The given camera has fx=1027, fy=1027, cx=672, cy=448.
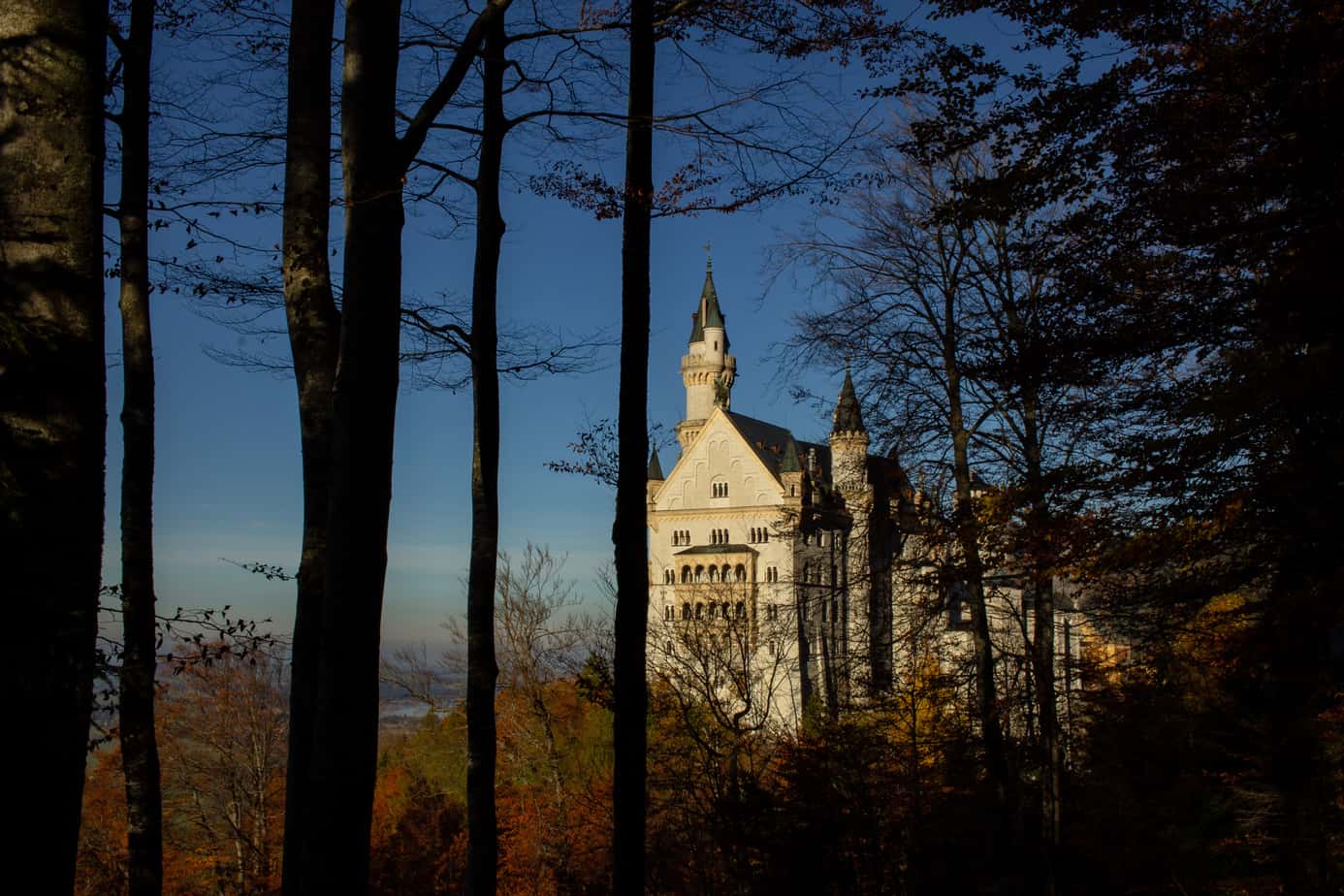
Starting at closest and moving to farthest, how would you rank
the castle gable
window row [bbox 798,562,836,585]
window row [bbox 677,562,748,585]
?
1. window row [bbox 798,562,836,585]
2. window row [bbox 677,562,748,585]
3. the castle gable

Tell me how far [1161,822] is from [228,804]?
2383cm

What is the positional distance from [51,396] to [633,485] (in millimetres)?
4314

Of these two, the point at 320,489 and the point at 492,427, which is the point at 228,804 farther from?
the point at 320,489

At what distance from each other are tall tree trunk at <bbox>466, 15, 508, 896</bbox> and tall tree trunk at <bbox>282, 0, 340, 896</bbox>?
2.15 metres

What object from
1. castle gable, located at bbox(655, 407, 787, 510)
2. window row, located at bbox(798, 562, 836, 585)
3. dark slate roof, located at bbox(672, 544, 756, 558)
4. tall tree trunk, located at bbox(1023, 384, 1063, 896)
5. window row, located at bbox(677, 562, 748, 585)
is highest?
castle gable, located at bbox(655, 407, 787, 510)

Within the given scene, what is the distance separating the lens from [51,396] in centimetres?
332

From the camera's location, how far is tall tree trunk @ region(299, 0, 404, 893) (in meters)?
5.23

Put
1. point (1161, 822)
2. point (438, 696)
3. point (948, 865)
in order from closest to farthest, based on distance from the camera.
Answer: point (948, 865)
point (1161, 822)
point (438, 696)

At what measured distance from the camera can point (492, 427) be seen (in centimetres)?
993

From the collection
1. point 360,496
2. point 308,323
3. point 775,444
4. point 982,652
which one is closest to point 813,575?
point 982,652

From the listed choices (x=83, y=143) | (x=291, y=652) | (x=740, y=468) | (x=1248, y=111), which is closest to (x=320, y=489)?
(x=291, y=652)

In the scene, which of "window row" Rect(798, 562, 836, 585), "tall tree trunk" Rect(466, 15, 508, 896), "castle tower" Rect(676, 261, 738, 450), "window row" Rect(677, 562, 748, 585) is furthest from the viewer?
"castle tower" Rect(676, 261, 738, 450)

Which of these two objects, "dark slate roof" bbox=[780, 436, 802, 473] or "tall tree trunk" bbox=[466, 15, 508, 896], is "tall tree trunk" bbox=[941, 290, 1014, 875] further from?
"dark slate roof" bbox=[780, 436, 802, 473]

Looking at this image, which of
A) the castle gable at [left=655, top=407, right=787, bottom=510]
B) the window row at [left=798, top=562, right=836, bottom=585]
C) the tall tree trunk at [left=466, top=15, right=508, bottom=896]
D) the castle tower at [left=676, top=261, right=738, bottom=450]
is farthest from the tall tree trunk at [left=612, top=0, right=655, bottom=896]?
the castle tower at [left=676, top=261, right=738, bottom=450]
